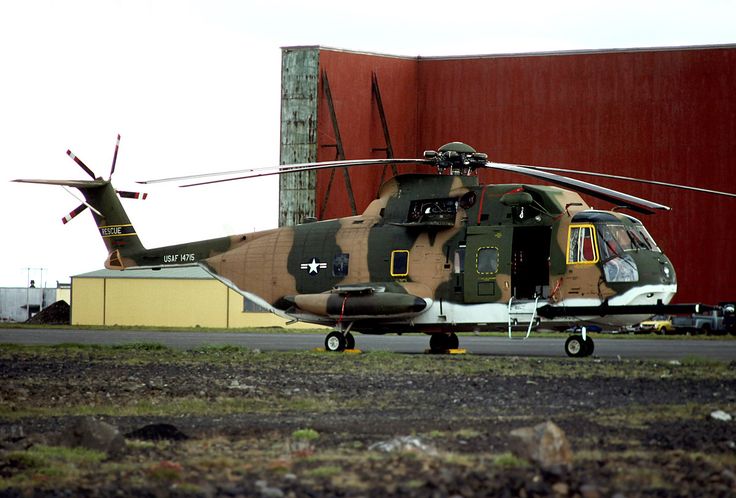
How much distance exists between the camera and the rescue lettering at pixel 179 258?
26.3m

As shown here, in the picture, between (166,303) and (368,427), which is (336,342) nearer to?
(368,427)

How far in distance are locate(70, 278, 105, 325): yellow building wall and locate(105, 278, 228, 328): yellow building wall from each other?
0.34m

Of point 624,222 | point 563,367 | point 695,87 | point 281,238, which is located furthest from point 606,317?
point 695,87

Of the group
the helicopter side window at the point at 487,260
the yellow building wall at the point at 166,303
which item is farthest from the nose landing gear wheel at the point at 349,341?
the yellow building wall at the point at 166,303

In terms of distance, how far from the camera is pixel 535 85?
39781 millimetres

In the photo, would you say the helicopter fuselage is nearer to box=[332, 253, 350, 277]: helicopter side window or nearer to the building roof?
box=[332, 253, 350, 277]: helicopter side window

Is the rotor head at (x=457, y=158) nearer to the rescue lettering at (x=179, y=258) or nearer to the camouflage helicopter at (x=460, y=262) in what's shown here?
→ the camouflage helicopter at (x=460, y=262)

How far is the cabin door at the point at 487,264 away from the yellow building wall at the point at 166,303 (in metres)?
29.5

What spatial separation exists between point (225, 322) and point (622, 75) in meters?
22.2

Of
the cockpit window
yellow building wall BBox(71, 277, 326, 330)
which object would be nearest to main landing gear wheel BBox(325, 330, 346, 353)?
the cockpit window

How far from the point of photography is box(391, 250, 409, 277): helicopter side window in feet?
75.4

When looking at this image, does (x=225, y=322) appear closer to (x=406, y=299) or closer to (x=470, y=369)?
(x=406, y=299)

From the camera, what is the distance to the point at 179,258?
2645cm

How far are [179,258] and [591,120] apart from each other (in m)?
18.7
